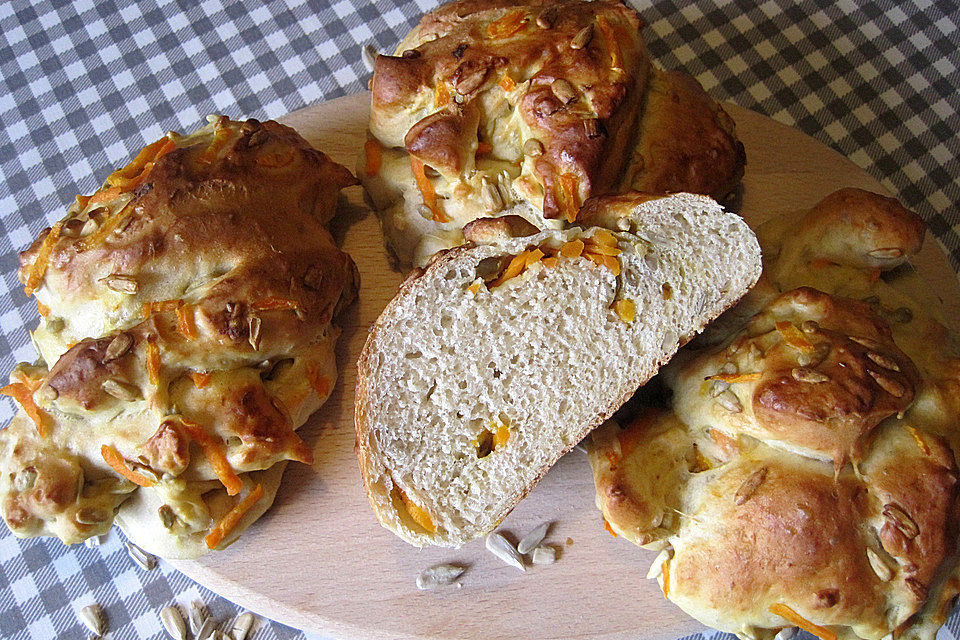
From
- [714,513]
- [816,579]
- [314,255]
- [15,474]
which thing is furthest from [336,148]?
[816,579]

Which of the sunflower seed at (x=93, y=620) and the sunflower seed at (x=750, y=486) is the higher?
the sunflower seed at (x=750, y=486)

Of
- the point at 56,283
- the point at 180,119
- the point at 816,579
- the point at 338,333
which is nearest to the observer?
the point at 816,579

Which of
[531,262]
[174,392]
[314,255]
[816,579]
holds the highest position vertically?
[531,262]

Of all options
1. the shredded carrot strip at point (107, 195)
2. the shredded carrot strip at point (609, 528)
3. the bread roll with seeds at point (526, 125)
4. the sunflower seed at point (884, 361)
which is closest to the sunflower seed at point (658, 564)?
the shredded carrot strip at point (609, 528)

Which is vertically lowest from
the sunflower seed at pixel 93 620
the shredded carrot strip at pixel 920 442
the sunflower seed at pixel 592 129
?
the sunflower seed at pixel 93 620

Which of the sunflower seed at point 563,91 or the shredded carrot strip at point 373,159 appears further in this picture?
the shredded carrot strip at point 373,159

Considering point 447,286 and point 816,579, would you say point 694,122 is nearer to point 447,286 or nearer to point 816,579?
point 447,286

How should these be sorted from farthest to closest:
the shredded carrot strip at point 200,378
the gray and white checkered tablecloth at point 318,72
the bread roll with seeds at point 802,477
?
the gray and white checkered tablecloth at point 318,72 → the shredded carrot strip at point 200,378 → the bread roll with seeds at point 802,477

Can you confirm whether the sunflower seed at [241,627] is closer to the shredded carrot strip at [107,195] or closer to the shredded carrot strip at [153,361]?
the shredded carrot strip at [153,361]
